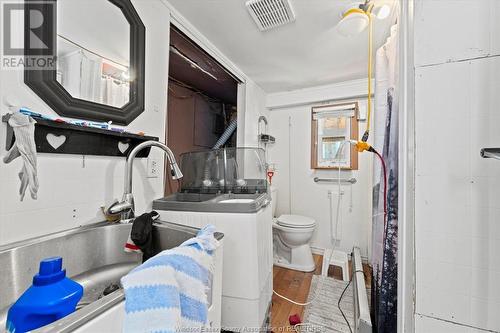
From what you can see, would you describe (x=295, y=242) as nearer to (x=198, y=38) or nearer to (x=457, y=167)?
(x=457, y=167)

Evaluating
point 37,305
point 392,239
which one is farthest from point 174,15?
point 392,239

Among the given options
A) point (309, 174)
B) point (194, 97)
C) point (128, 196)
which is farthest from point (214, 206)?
point (194, 97)

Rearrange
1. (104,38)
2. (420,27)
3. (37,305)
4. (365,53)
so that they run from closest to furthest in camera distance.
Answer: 1. (37,305)
2. (420,27)
3. (104,38)
4. (365,53)

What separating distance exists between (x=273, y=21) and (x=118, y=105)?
1.17 meters

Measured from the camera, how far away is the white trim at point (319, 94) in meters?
2.36

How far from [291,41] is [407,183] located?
1441 mm

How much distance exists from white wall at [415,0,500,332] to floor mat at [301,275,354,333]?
806 millimetres

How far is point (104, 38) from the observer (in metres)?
0.98

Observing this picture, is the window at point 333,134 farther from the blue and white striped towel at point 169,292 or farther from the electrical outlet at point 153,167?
the blue and white striped towel at point 169,292

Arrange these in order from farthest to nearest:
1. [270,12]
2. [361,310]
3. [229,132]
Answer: [229,132]
[270,12]
[361,310]

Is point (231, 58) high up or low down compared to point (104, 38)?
up

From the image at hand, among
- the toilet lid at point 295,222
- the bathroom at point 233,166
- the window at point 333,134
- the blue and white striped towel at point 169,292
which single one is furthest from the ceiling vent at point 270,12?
the toilet lid at point 295,222

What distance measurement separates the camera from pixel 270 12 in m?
1.38

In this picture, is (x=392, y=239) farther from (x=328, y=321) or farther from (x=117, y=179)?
(x=117, y=179)
